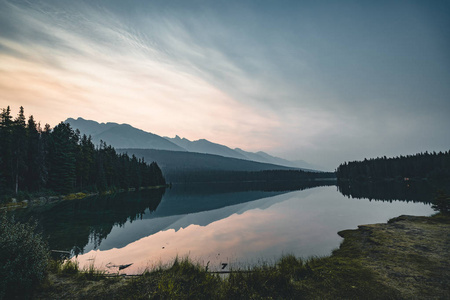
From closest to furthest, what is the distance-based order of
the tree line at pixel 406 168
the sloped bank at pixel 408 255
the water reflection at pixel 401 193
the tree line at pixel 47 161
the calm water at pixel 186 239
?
the sloped bank at pixel 408 255
the calm water at pixel 186 239
the tree line at pixel 47 161
the water reflection at pixel 401 193
the tree line at pixel 406 168

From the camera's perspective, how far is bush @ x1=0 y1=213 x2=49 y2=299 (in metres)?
7.94

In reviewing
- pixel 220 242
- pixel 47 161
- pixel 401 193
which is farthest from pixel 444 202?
pixel 47 161

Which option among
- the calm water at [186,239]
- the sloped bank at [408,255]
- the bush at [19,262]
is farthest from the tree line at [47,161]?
the sloped bank at [408,255]

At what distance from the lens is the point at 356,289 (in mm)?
9461

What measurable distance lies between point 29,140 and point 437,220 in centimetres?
8173

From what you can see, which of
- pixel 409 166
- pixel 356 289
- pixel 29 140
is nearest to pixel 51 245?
pixel 356 289

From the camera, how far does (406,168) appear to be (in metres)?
155

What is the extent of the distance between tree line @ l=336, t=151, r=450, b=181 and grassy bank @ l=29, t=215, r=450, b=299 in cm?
16876

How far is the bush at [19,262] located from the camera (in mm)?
7941

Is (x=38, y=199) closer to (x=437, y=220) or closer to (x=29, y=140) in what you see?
(x=29, y=140)

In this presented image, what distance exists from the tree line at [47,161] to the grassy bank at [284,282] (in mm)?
46609

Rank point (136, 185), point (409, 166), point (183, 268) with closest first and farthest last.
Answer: point (183, 268) < point (136, 185) < point (409, 166)

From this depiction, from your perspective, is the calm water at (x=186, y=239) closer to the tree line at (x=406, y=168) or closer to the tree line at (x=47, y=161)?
the tree line at (x=47, y=161)

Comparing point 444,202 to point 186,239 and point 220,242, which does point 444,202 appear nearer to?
point 220,242
